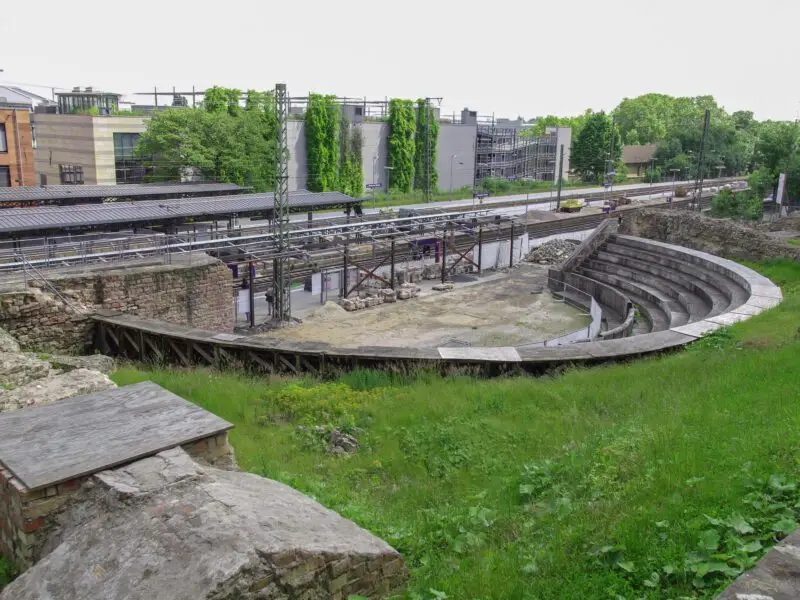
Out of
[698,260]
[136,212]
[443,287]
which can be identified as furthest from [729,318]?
[136,212]

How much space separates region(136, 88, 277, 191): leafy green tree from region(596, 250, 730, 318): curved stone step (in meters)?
23.9

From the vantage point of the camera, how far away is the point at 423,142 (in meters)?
67.7

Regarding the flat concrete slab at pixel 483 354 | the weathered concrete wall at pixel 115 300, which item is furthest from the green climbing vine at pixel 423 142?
the flat concrete slab at pixel 483 354

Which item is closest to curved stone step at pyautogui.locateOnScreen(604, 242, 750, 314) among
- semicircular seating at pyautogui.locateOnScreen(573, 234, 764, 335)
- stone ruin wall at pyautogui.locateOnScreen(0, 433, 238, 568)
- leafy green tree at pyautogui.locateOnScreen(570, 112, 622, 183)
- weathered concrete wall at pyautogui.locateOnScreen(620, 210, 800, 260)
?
semicircular seating at pyautogui.locateOnScreen(573, 234, 764, 335)

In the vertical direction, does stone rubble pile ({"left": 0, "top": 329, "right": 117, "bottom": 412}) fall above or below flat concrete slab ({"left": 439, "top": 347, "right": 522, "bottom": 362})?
above

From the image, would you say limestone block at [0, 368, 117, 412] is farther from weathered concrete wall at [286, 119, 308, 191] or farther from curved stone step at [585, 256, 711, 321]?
weathered concrete wall at [286, 119, 308, 191]

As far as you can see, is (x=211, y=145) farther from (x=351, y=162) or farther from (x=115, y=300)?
(x=115, y=300)

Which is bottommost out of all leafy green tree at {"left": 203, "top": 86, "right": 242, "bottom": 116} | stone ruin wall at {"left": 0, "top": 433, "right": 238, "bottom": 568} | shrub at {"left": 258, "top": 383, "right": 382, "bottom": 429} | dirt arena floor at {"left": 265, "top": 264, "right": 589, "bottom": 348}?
dirt arena floor at {"left": 265, "top": 264, "right": 589, "bottom": 348}

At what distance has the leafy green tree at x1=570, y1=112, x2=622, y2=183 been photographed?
87750 millimetres

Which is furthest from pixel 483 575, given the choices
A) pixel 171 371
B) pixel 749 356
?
pixel 171 371

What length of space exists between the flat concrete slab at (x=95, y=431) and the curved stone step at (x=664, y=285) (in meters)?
A: 18.5

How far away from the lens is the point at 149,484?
561cm

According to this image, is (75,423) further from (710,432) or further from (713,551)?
(710,432)

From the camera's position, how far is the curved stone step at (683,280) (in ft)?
73.0
